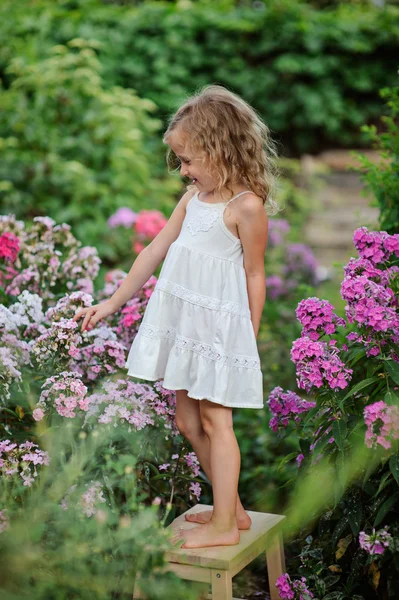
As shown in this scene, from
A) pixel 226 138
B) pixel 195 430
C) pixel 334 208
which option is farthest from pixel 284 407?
pixel 334 208

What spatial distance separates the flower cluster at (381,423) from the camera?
2.00 meters

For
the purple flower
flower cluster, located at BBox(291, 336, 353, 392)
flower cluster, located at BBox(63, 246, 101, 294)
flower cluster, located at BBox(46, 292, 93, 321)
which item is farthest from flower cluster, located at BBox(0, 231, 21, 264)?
the purple flower

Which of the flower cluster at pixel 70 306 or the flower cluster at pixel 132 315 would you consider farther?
the flower cluster at pixel 132 315

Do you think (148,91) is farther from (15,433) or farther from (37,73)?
(15,433)

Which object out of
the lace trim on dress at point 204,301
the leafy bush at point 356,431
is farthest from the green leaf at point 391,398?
the lace trim on dress at point 204,301

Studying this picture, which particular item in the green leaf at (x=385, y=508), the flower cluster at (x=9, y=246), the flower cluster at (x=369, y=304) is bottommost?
the green leaf at (x=385, y=508)

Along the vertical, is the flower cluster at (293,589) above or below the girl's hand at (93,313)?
below

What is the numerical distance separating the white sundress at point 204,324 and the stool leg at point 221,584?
457mm

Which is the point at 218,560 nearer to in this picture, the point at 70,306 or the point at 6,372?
the point at 6,372

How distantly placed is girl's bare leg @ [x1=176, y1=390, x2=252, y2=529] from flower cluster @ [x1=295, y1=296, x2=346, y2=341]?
423 mm

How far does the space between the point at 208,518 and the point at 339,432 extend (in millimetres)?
562

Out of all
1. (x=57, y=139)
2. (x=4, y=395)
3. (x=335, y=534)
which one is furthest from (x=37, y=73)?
(x=335, y=534)

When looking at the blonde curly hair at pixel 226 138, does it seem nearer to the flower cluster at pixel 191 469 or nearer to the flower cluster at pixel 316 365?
the flower cluster at pixel 316 365

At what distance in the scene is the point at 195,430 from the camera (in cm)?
241
